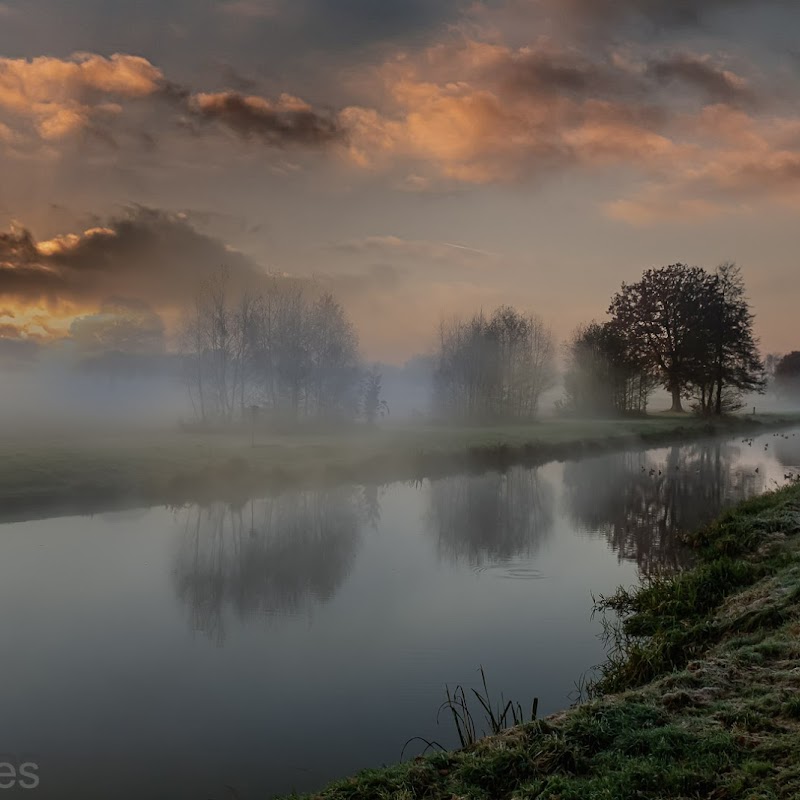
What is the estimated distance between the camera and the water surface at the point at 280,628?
8492 mm

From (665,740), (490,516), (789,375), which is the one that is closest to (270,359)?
(490,516)

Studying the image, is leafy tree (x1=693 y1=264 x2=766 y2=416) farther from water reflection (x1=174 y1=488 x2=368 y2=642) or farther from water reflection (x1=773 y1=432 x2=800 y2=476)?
water reflection (x1=174 y1=488 x2=368 y2=642)

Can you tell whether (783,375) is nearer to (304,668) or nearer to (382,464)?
(382,464)

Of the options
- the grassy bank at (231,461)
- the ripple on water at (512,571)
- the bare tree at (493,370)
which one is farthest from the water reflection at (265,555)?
the bare tree at (493,370)

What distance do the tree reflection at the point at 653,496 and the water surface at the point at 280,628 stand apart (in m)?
0.18

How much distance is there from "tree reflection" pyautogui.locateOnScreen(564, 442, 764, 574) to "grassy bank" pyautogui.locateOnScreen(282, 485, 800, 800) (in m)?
7.28

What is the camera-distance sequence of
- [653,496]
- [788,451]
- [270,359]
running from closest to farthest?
[653,496] < [788,451] < [270,359]

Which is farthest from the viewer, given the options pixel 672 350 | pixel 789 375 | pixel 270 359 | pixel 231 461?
pixel 789 375

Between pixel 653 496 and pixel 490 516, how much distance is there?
8336 millimetres

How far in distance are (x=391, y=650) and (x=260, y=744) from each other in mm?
3597

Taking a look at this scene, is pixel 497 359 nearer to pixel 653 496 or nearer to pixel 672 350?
pixel 672 350

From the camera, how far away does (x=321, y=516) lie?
25.4 meters

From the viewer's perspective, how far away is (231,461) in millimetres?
34531

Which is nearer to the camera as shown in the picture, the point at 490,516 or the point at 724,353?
the point at 490,516
